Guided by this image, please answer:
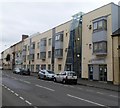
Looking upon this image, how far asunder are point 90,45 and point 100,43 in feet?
11.0

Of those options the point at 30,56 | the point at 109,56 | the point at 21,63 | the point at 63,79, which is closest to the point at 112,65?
the point at 109,56

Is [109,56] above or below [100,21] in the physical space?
below

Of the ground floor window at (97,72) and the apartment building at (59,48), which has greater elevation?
the apartment building at (59,48)

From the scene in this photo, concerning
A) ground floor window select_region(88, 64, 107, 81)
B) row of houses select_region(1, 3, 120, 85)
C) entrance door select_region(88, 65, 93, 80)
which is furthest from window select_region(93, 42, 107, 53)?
entrance door select_region(88, 65, 93, 80)

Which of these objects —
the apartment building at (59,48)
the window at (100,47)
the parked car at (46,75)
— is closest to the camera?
the window at (100,47)

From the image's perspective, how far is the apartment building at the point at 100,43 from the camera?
3111cm

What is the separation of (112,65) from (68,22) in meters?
16.7

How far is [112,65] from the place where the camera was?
98.5 ft

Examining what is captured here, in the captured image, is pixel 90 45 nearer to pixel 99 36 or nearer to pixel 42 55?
pixel 99 36

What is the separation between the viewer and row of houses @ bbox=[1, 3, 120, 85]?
3058 centimetres

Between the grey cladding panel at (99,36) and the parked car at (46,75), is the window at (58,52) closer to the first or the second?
the parked car at (46,75)

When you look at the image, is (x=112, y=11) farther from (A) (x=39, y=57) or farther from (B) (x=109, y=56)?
(A) (x=39, y=57)

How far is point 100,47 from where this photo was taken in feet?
106

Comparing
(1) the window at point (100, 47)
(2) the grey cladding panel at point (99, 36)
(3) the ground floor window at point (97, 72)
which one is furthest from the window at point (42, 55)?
(1) the window at point (100, 47)
